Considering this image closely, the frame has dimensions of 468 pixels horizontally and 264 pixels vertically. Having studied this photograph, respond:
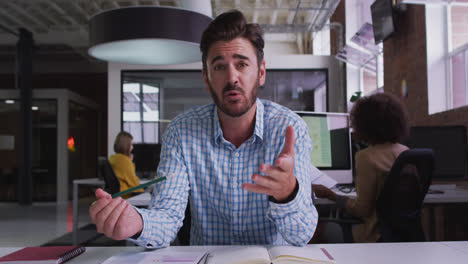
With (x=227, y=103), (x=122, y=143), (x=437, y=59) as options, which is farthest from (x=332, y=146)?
(x=122, y=143)

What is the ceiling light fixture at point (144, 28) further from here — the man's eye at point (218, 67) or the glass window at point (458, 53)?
the glass window at point (458, 53)

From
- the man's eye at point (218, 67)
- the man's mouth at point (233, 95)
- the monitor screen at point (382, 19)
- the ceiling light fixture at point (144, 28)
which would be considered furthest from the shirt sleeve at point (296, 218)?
the monitor screen at point (382, 19)

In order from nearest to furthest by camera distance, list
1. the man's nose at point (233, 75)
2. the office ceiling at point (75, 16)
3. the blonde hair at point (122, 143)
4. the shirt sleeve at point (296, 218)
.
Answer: the shirt sleeve at point (296, 218) < the man's nose at point (233, 75) < the blonde hair at point (122, 143) < the office ceiling at point (75, 16)

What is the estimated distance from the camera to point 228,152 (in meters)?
1.31

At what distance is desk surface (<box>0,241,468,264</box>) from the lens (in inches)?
36.3

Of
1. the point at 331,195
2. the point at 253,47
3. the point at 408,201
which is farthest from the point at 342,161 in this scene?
the point at 253,47

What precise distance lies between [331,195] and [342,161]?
63 cm

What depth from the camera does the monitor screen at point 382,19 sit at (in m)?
4.24

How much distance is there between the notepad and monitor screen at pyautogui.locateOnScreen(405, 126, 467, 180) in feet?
8.08

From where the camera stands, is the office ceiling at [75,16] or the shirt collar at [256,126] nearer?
the shirt collar at [256,126]

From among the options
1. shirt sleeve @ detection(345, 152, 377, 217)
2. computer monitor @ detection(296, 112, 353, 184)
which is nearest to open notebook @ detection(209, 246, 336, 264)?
shirt sleeve @ detection(345, 152, 377, 217)

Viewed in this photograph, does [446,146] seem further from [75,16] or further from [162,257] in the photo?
[75,16]

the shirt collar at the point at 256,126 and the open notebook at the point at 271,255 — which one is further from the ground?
the shirt collar at the point at 256,126

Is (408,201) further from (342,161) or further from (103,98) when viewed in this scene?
(103,98)
